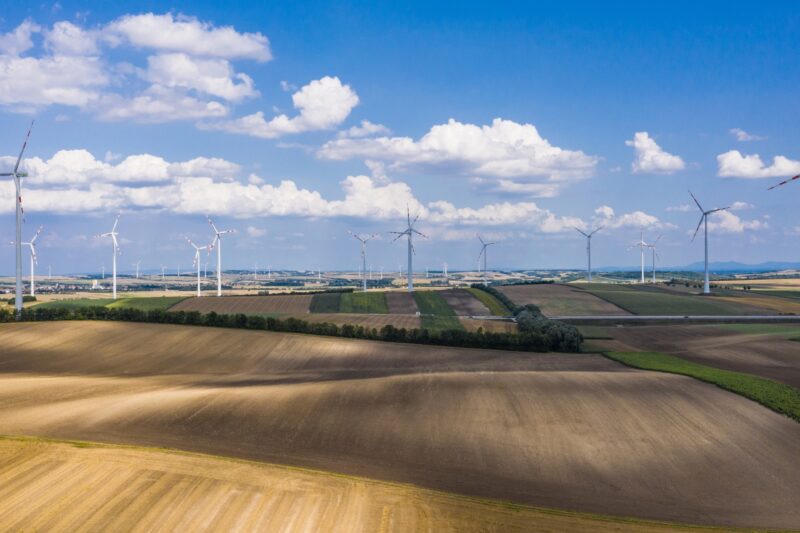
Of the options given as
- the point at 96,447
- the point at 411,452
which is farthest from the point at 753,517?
the point at 96,447

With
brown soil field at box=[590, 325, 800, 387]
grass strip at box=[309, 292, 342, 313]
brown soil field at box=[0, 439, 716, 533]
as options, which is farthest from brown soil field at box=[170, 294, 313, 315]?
brown soil field at box=[0, 439, 716, 533]

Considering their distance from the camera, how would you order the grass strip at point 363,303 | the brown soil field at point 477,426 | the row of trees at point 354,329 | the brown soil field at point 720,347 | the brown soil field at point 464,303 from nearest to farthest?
the brown soil field at point 477,426 → the brown soil field at point 720,347 → the row of trees at point 354,329 → the brown soil field at point 464,303 → the grass strip at point 363,303

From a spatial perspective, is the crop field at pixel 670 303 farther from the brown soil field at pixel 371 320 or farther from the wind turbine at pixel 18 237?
the wind turbine at pixel 18 237

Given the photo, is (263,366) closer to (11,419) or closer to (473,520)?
(11,419)

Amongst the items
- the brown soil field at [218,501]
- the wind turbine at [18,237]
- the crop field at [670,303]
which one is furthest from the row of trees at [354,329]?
the brown soil field at [218,501]

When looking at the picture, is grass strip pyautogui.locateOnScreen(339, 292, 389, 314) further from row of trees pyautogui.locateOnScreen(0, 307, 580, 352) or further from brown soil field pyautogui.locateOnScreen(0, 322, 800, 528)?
brown soil field pyautogui.locateOnScreen(0, 322, 800, 528)

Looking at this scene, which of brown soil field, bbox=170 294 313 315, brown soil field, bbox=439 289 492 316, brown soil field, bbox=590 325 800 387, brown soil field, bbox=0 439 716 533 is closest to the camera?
brown soil field, bbox=0 439 716 533
